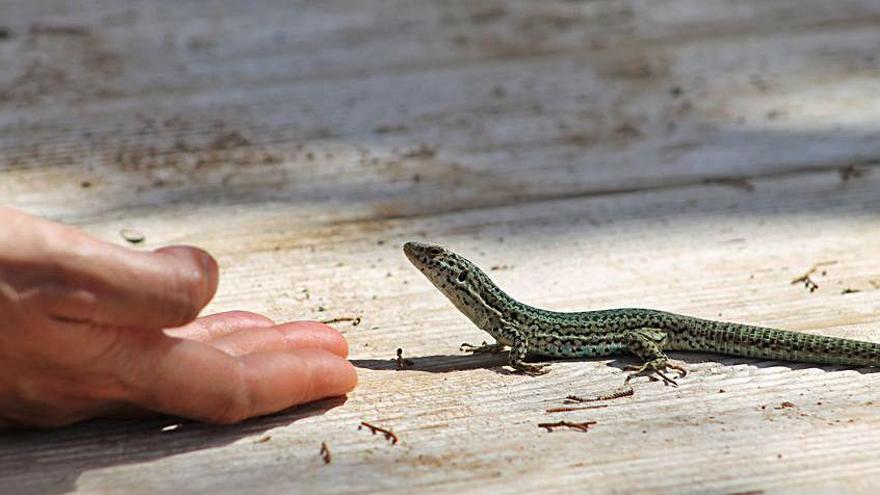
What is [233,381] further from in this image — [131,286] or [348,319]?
[348,319]

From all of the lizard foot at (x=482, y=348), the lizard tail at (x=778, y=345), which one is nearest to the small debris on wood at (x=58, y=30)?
the lizard foot at (x=482, y=348)

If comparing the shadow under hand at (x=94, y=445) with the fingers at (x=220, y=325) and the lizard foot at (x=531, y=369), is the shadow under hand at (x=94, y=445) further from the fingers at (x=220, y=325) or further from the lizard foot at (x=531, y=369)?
the lizard foot at (x=531, y=369)

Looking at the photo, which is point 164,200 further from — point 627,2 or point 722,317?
point 627,2

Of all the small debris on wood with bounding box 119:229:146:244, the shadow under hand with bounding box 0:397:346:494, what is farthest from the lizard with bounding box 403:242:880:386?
the small debris on wood with bounding box 119:229:146:244

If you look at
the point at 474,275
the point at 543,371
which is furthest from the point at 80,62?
the point at 543,371

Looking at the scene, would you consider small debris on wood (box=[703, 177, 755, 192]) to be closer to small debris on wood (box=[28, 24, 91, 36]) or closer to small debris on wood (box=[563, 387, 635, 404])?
small debris on wood (box=[563, 387, 635, 404])
